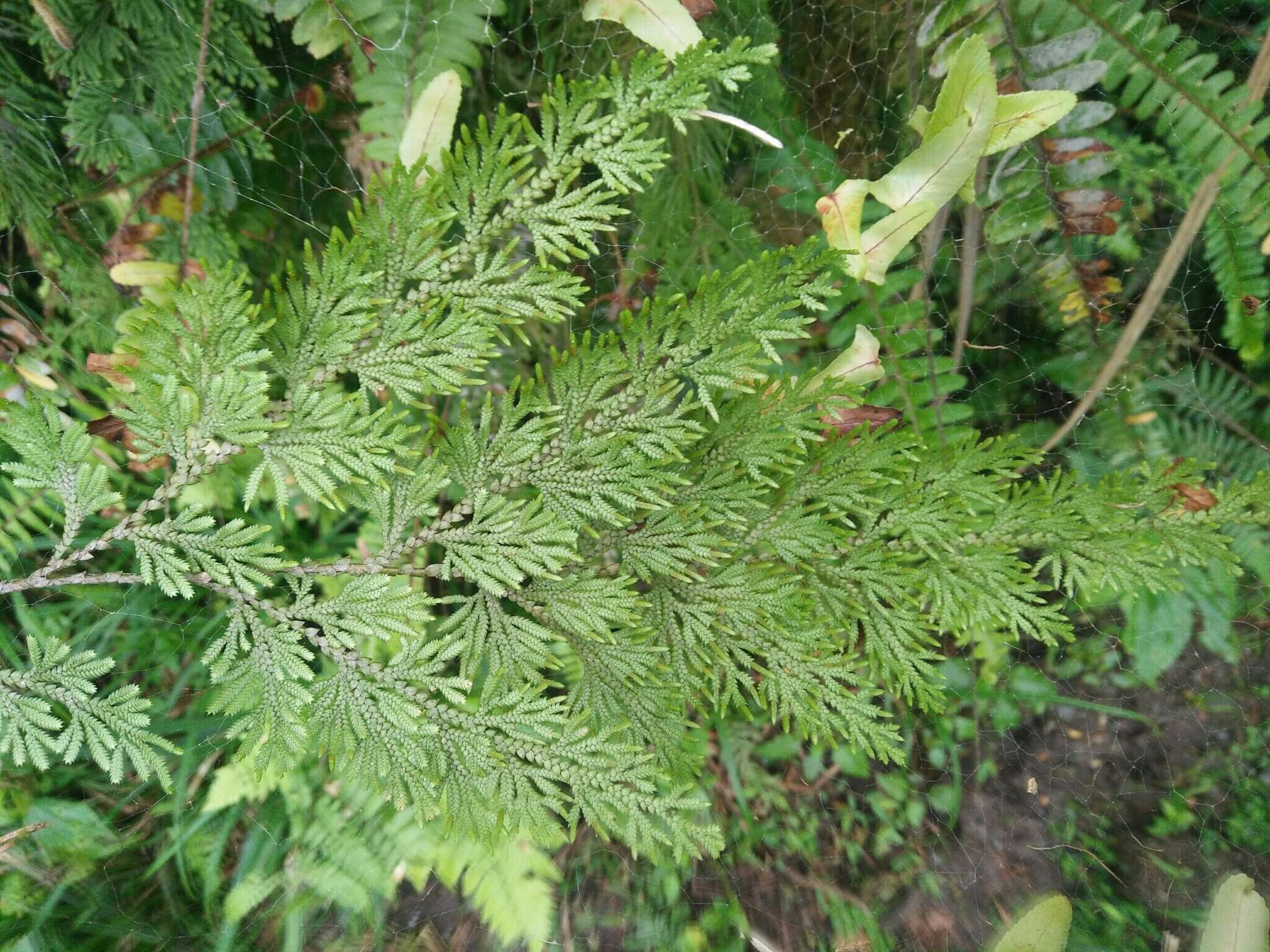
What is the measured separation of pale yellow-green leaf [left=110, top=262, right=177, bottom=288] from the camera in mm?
455

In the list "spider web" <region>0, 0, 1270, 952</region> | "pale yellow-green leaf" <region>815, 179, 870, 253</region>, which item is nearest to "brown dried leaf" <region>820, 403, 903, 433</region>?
"spider web" <region>0, 0, 1270, 952</region>

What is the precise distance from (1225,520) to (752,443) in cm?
35

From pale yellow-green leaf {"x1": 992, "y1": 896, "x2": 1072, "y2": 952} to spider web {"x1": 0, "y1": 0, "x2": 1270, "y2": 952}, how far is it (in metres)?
0.02

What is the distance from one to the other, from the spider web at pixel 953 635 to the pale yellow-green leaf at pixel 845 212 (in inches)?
1.8

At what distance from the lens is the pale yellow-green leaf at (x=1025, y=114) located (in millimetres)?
412

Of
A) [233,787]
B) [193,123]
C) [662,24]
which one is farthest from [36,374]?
[662,24]

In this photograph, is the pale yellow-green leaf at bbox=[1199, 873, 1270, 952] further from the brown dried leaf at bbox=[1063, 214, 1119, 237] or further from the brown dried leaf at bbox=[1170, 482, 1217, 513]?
the brown dried leaf at bbox=[1063, 214, 1119, 237]

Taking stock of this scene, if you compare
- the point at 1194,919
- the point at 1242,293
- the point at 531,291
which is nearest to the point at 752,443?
the point at 531,291

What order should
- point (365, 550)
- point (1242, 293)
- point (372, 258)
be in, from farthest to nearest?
1. point (365, 550)
2. point (1242, 293)
3. point (372, 258)

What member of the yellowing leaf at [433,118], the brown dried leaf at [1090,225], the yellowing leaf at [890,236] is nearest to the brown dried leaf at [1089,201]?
the brown dried leaf at [1090,225]

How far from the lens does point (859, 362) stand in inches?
19.1

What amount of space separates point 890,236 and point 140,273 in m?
0.48

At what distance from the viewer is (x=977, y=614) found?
1.60 feet

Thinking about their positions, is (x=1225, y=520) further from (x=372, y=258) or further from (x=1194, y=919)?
(x=372, y=258)
